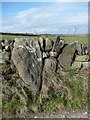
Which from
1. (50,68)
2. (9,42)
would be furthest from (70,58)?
(9,42)

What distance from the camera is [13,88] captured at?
7.18 m

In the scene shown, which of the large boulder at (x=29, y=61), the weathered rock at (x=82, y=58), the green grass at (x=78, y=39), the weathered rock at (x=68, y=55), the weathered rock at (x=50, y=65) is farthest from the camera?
the green grass at (x=78, y=39)

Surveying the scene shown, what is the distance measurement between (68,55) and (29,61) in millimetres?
1300

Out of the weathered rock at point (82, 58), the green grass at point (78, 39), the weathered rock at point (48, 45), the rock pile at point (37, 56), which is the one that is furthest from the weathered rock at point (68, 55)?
the green grass at point (78, 39)

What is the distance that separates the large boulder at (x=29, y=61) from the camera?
7.55 metres

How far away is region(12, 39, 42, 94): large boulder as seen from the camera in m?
7.55

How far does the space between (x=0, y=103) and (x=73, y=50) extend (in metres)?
2.91

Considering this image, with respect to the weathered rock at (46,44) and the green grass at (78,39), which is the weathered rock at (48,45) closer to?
the weathered rock at (46,44)

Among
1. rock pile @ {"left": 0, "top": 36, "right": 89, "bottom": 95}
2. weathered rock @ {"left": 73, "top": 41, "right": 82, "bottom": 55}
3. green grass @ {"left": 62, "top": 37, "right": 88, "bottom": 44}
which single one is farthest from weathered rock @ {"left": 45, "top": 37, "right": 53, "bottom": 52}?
green grass @ {"left": 62, "top": 37, "right": 88, "bottom": 44}

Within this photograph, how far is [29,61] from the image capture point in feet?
25.5

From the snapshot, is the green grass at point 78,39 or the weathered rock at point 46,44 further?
the green grass at point 78,39

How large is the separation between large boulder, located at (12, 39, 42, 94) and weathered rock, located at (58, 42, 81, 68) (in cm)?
74

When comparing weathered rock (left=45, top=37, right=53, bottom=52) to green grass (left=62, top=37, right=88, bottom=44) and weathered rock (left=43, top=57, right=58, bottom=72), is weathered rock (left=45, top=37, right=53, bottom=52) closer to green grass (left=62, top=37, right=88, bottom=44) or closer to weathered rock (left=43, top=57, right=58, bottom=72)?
weathered rock (left=43, top=57, right=58, bottom=72)

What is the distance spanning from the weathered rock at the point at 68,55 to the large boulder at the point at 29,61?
742 millimetres
